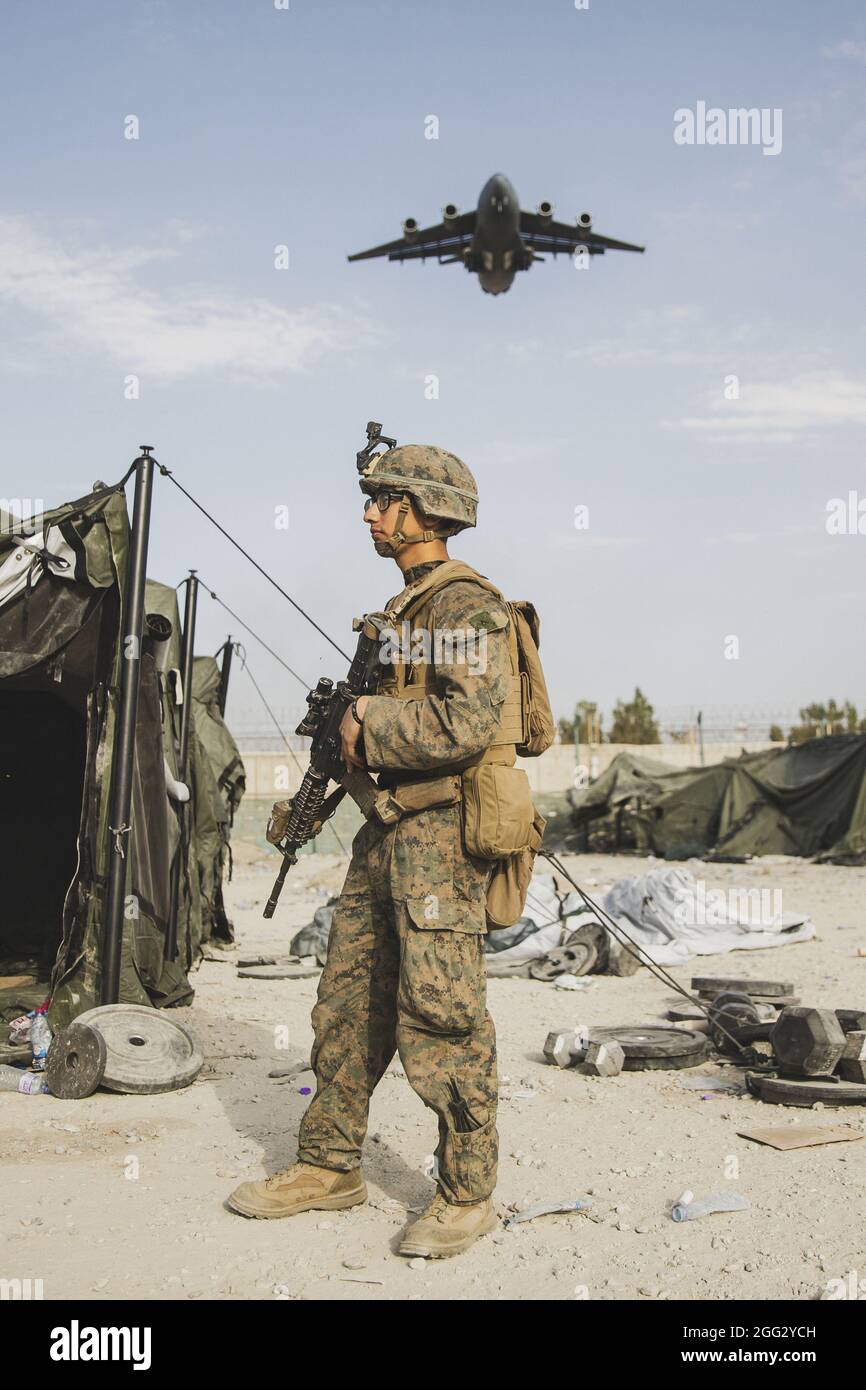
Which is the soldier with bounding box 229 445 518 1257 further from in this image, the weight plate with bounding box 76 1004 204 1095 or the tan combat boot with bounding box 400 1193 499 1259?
the weight plate with bounding box 76 1004 204 1095

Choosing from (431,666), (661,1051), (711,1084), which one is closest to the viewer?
(431,666)

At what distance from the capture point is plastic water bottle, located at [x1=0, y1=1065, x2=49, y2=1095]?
5281 mm

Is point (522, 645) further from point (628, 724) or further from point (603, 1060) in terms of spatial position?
point (628, 724)

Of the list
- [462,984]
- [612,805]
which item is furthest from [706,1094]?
[612,805]

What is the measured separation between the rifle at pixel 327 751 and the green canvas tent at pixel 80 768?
95.3 inches

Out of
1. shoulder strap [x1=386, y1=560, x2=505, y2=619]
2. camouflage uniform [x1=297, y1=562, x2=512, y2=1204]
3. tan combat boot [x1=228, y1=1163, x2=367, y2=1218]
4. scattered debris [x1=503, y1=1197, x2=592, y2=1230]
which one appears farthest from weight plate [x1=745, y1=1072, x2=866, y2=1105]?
shoulder strap [x1=386, y1=560, x2=505, y2=619]

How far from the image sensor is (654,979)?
8594 millimetres

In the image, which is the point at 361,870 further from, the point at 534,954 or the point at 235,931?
the point at 235,931

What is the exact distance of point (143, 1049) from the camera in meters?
5.44

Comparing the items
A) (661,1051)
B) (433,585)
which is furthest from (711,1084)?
(433,585)

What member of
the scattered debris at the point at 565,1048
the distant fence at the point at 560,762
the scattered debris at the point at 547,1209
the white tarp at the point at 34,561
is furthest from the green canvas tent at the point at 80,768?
the distant fence at the point at 560,762

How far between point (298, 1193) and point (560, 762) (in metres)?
23.7

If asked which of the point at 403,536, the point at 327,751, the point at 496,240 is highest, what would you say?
the point at 496,240
